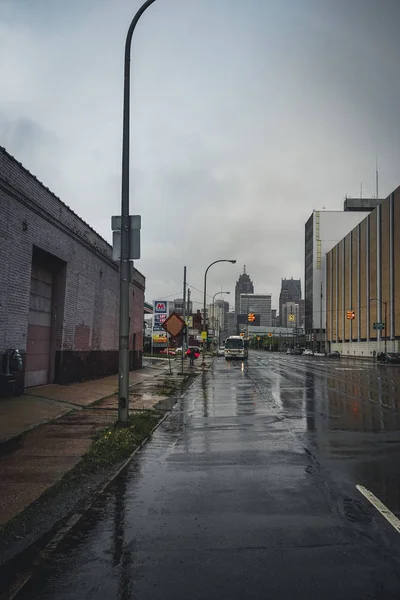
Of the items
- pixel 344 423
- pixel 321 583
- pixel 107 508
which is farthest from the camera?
pixel 344 423

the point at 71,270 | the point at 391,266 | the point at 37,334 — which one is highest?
the point at 391,266

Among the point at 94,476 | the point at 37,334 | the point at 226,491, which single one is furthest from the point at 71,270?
the point at 226,491

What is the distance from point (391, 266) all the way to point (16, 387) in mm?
70219

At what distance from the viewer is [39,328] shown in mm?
19062

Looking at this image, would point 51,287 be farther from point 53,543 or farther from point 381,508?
point 381,508

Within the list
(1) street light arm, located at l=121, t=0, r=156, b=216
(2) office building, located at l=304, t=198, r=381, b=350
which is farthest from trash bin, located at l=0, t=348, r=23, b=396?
(2) office building, located at l=304, t=198, r=381, b=350

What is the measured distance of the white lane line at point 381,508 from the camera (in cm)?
558

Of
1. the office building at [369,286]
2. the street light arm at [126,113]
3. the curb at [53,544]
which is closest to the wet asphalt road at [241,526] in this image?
the curb at [53,544]

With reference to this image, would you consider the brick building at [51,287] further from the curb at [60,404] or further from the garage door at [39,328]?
the curb at [60,404]

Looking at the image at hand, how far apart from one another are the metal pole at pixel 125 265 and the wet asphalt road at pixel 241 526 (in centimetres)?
130

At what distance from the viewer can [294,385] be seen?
80.0 ft

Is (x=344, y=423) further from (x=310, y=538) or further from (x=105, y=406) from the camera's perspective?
(x=310, y=538)

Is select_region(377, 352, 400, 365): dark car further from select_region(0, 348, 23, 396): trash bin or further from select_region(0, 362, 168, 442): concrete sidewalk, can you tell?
select_region(0, 348, 23, 396): trash bin

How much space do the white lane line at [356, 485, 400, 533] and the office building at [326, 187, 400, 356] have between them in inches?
2759
